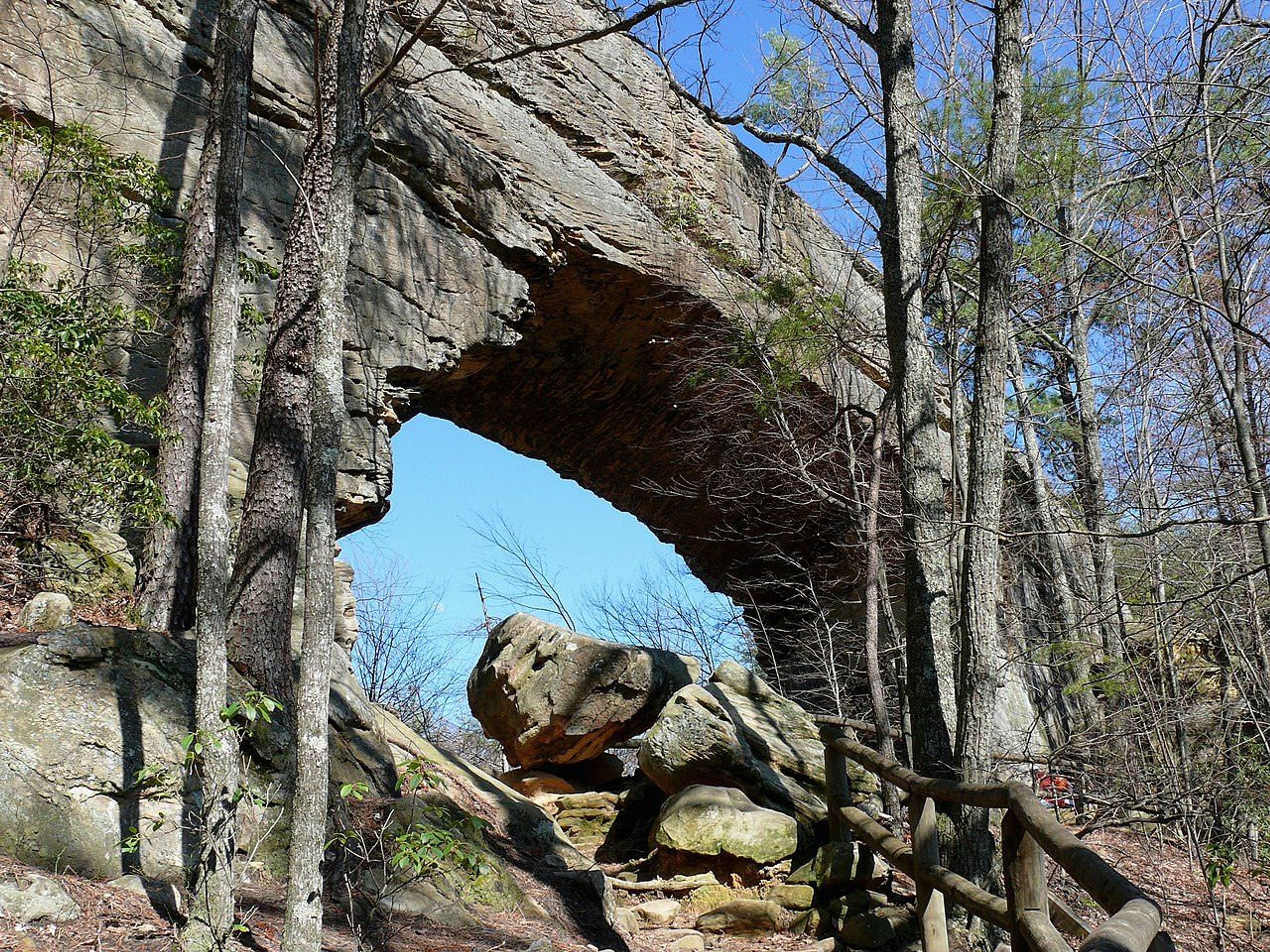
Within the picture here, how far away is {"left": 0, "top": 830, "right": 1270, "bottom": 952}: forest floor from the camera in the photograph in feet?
12.1

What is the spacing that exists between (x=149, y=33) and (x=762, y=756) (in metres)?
8.58

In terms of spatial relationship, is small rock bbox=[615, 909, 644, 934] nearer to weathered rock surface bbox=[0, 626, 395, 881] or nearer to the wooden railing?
the wooden railing

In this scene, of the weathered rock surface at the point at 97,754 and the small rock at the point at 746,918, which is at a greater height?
the weathered rock surface at the point at 97,754

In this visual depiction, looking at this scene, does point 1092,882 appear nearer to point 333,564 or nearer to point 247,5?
point 333,564

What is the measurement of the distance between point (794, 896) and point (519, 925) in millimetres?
2159

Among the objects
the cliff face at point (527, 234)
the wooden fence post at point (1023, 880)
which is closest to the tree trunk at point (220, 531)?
the cliff face at point (527, 234)

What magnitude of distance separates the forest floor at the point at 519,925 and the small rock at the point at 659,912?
0.15m

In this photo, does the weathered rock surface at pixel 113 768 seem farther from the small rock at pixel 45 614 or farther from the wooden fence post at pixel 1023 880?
the wooden fence post at pixel 1023 880

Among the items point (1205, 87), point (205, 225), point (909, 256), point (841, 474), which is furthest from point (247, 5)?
point (841, 474)

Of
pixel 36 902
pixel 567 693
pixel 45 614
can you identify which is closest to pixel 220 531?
pixel 36 902

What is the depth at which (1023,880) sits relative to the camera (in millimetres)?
3393

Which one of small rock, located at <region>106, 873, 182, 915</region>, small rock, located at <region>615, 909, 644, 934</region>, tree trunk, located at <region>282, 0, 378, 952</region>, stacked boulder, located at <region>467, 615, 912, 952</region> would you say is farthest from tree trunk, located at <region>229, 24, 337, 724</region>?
stacked boulder, located at <region>467, 615, 912, 952</region>

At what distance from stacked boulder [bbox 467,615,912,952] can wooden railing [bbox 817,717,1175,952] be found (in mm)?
500

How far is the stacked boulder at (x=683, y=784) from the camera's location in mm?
6684
